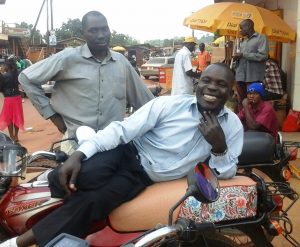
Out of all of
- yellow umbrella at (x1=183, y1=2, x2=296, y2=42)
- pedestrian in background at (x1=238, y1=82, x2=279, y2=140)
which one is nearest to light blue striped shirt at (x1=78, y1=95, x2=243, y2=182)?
pedestrian in background at (x1=238, y1=82, x2=279, y2=140)

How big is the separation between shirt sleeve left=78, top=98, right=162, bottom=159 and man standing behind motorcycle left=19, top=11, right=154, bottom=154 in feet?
2.92

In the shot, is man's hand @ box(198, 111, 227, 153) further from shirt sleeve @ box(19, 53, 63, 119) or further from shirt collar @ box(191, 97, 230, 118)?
shirt sleeve @ box(19, 53, 63, 119)

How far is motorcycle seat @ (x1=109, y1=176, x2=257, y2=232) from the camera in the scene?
2.16 metres

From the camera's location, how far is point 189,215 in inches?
85.0

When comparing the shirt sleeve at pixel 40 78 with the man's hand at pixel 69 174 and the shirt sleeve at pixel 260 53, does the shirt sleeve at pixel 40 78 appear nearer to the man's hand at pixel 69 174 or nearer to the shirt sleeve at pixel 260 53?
the man's hand at pixel 69 174

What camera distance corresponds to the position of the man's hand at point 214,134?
220 centimetres

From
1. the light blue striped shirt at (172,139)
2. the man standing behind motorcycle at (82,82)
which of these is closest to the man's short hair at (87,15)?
the man standing behind motorcycle at (82,82)

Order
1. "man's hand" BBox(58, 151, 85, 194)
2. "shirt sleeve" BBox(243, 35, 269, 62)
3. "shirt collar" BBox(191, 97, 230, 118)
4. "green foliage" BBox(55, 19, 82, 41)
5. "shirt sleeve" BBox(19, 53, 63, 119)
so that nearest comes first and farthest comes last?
"man's hand" BBox(58, 151, 85, 194), "shirt collar" BBox(191, 97, 230, 118), "shirt sleeve" BBox(19, 53, 63, 119), "shirt sleeve" BBox(243, 35, 269, 62), "green foliage" BBox(55, 19, 82, 41)

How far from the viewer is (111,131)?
7.25 feet

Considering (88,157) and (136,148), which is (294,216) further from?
(88,157)

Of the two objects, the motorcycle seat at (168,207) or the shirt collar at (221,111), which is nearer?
the motorcycle seat at (168,207)

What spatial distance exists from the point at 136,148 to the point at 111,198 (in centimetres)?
37

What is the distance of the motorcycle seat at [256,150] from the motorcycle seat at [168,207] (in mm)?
838

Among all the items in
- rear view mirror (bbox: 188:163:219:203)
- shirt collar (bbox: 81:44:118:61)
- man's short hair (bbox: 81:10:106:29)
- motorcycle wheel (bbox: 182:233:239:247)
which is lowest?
motorcycle wheel (bbox: 182:233:239:247)
